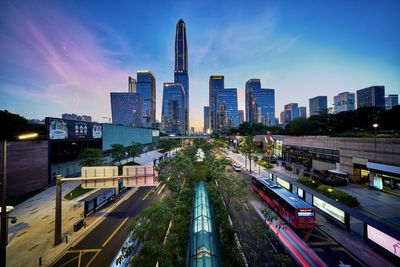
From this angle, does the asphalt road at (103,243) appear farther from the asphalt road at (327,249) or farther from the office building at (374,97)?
the office building at (374,97)

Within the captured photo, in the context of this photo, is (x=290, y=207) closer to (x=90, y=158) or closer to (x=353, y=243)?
(x=353, y=243)

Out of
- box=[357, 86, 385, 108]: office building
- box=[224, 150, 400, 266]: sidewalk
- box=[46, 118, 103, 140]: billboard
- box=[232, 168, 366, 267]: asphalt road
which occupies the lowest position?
box=[232, 168, 366, 267]: asphalt road

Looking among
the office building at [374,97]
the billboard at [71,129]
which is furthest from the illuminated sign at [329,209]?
the office building at [374,97]

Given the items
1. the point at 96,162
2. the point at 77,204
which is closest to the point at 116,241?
the point at 77,204

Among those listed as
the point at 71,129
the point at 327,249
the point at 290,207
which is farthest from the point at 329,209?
the point at 71,129

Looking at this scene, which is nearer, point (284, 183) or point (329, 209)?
point (329, 209)

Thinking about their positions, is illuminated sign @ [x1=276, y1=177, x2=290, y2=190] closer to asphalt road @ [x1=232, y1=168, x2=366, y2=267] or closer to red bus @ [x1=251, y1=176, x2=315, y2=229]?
red bus @ [x1=251, y1=176, x2=315, y2=229]

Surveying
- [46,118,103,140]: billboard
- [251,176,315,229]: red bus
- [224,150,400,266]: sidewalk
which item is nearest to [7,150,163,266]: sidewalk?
[46,118,103,140]: billboard
